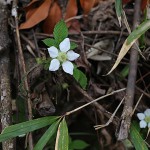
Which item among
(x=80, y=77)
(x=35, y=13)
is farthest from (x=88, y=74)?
(x=35, y=13)

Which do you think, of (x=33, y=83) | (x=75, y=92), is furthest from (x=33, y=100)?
(x=75, y=92)

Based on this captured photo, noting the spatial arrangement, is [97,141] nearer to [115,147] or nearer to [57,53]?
[115,147]

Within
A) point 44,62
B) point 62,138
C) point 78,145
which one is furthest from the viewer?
point 78,145

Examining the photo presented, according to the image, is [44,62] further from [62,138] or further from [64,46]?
[62,138]

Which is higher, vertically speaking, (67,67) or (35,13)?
(35,13)

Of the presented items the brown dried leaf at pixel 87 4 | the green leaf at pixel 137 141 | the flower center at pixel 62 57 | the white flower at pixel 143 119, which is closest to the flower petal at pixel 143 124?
the white flower at pixel 143 119

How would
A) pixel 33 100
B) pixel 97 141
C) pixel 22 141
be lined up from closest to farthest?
Answer: pixel 33 100, pixel 22 141, pixel 97 141

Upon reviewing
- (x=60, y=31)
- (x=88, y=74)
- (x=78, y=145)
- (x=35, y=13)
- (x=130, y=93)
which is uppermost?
(x=35, y=13)
